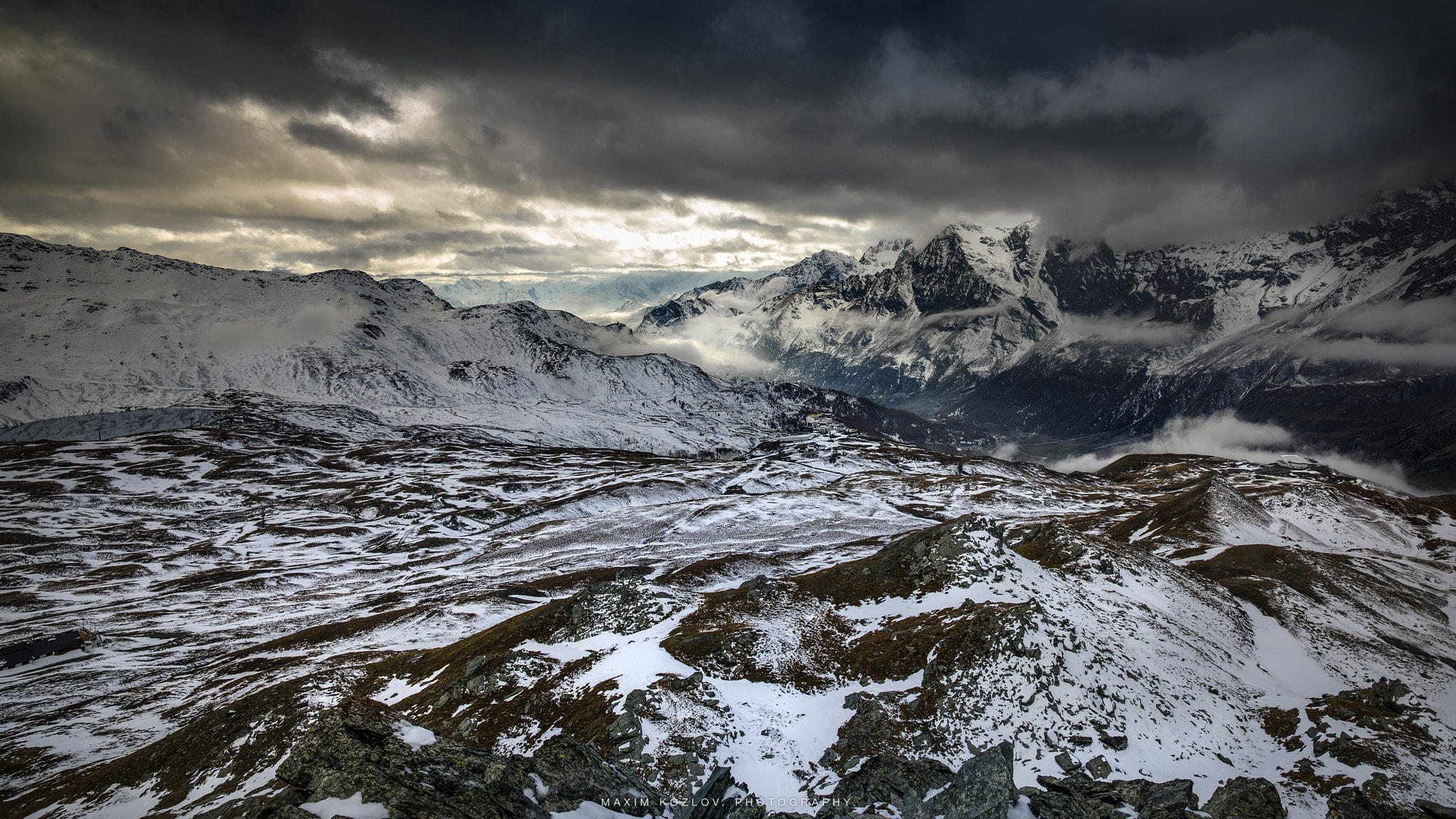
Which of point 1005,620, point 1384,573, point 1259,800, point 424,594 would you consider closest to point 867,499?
point 1384,573

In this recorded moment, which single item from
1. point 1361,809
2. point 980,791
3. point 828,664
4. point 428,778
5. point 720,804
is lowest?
point 828,664

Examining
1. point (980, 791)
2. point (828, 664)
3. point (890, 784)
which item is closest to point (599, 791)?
point (890, 784)

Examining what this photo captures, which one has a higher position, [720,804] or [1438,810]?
[720,804]

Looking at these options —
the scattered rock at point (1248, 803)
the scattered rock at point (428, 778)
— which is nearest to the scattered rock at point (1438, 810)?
the scattered rock at point (1248, 803)

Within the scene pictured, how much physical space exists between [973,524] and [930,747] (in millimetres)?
25001

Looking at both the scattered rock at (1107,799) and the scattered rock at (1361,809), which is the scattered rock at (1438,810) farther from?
the scattered rock at (1107,799)

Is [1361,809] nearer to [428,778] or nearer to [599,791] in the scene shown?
[599,791]

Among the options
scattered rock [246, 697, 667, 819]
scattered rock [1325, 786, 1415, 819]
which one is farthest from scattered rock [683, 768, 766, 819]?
scattered rock [1325, 786, 1415, 819]

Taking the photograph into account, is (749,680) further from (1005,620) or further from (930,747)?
(1005,620)

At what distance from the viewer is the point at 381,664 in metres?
51.1

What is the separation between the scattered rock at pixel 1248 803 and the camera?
21.8 m

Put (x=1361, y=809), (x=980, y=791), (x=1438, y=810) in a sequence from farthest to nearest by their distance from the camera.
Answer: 1. (x=1361, y=809)
2. (x=1438, y=810)
3. (x=980, y=791)

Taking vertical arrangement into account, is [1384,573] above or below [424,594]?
above

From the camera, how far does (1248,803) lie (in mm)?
22172
